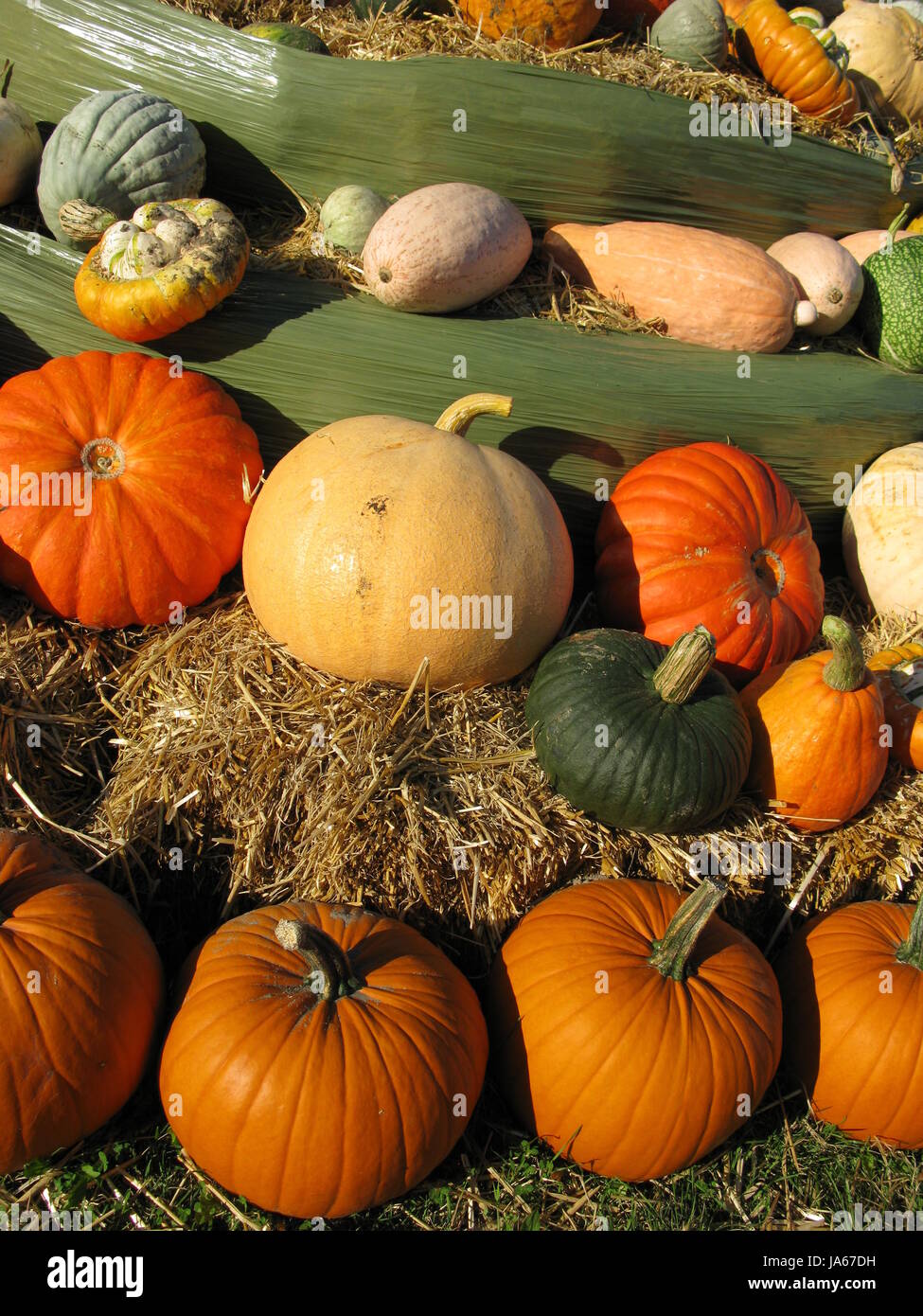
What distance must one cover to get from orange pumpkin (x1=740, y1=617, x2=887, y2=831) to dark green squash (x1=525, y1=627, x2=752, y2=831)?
19 centimetres

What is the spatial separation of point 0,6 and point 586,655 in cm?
392

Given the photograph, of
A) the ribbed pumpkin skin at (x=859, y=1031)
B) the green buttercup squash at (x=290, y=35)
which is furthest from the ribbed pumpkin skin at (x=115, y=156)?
the ribbed pumpkin skin at (x=859, y=1031)

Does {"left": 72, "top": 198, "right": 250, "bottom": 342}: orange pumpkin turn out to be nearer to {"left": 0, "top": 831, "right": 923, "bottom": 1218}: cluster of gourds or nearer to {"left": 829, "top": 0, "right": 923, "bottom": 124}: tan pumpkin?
{"left": 0, "top": 831, "right": 923, "bottom": 1218}: cluster of gourds

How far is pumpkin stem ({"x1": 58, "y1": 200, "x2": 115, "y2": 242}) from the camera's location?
360cm

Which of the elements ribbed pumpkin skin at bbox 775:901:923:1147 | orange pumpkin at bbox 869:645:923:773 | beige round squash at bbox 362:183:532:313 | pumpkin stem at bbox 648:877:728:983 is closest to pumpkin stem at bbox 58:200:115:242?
beige round squash at bbox 362:183:532:313

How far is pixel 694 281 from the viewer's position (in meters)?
4.05

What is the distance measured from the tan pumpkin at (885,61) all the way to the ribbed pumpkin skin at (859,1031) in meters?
4.82

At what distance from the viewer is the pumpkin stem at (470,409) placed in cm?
327

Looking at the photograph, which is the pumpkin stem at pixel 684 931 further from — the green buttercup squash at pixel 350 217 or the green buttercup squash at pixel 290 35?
the green buttercup squash at pixel 290 35

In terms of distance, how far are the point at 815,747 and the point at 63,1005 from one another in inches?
89.5

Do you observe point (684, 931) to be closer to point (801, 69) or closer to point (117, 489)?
point (117, 489)

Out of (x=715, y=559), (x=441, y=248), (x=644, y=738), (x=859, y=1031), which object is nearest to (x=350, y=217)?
(x=441, y=248)
